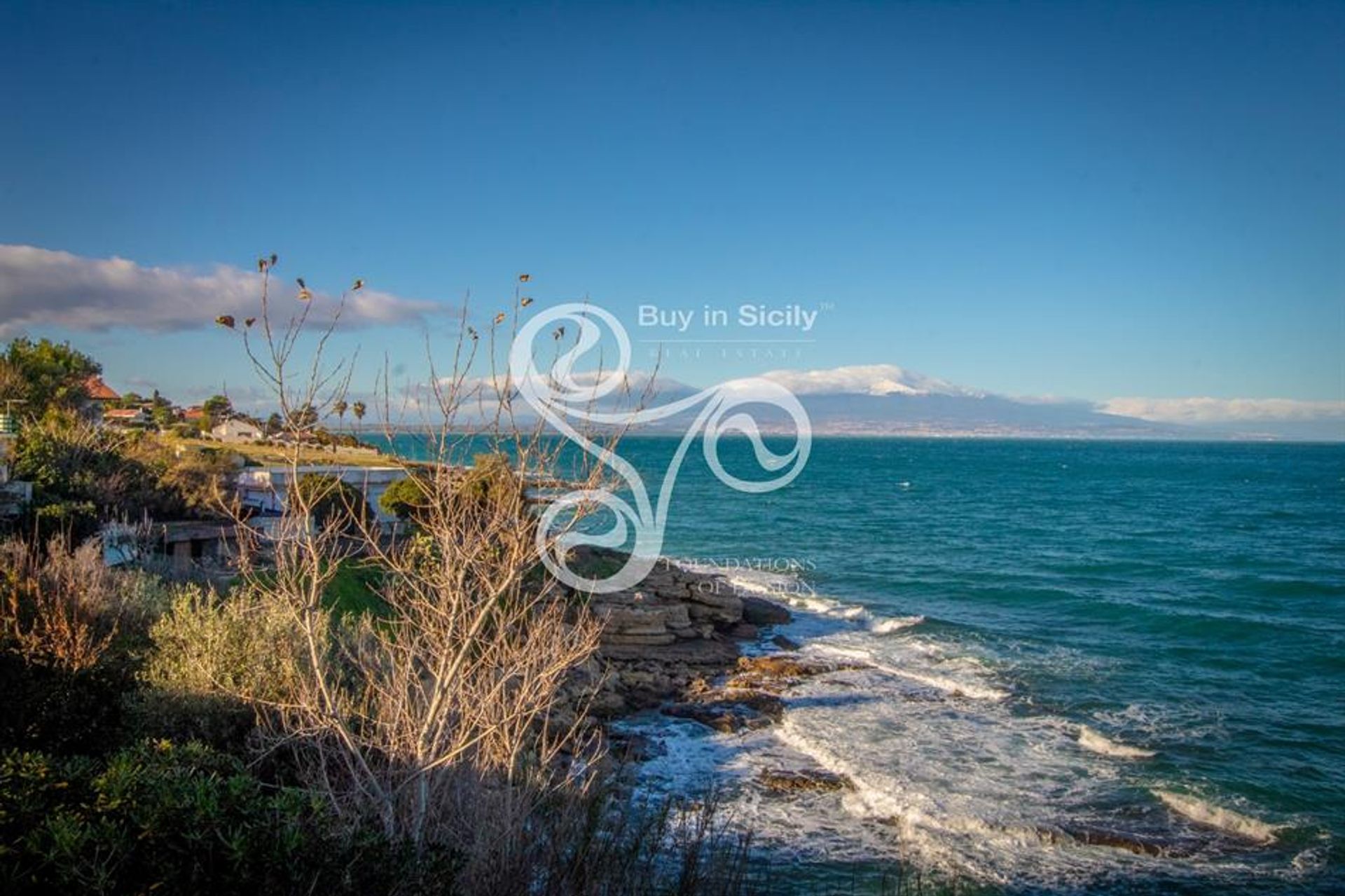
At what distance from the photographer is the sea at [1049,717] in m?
11.4

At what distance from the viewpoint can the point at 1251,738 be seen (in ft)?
52.3

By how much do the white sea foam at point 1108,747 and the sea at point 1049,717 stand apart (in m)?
0.11

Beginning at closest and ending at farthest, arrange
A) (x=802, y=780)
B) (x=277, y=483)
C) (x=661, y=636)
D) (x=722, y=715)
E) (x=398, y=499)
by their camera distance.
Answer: (x=802, y=780) < (x=722, y=715) < (x=661, y=636) < (x=398, y=499) < (x=277, y=483)

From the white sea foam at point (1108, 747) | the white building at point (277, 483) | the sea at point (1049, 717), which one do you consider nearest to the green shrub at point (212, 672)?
the sea at point (1049, 717)

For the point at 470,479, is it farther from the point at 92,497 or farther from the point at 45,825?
the point at 92,497

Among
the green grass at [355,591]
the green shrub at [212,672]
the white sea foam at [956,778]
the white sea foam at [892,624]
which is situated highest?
the green shrub at [212,672]

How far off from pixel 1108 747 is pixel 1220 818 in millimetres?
2724

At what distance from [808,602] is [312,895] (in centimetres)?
2458

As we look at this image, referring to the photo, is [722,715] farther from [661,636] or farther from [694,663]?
[661,636]

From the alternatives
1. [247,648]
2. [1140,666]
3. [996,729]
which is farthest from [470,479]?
[1140,666]

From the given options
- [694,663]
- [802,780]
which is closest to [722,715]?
[802,780]

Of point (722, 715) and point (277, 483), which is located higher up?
point (277, 483)

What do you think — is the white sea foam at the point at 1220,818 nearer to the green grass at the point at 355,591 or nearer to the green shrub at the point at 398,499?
the green grass at the point at 355,591

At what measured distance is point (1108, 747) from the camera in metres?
15.3
